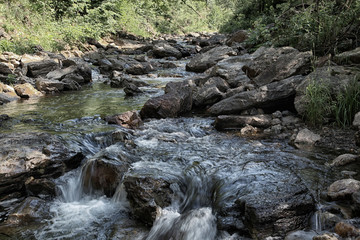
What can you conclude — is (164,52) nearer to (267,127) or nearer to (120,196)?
(267,127)

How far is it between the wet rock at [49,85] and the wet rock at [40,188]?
21.0 ft

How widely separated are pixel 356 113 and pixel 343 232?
3.16 m

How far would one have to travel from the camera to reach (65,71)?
11.2m

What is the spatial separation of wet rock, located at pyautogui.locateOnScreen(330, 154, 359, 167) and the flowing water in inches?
7.8

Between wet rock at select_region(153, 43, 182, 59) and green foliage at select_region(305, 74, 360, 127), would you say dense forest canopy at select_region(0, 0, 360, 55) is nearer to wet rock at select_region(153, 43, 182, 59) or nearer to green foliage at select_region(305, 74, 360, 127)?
green foliage at select_region(305, 74, 360, 127)

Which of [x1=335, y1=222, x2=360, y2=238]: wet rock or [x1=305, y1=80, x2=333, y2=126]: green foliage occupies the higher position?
[x1=305, y1=80, x2=333, y2=126]: green foliage

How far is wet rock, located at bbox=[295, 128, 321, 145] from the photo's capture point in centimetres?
484

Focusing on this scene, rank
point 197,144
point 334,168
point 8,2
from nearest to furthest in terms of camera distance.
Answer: point 334,168 → point 197,144 → point 8,2

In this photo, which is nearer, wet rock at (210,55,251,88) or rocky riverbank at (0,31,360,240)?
rocky riverbank at (0,31,360,240)

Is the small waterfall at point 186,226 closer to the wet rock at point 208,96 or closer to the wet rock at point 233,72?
the wet rock at point 208,96

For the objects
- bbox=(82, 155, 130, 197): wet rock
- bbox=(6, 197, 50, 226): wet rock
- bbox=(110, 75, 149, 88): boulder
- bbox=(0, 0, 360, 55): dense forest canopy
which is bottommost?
bbox=(6, 197, 50, 226): wet rock

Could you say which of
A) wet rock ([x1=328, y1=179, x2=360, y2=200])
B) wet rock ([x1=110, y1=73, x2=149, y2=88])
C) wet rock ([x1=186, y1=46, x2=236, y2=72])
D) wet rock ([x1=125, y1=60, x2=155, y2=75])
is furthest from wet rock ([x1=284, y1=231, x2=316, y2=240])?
wet rock ([x1=125, y1=60, x2=155, y2=75])

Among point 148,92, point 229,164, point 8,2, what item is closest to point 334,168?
point 229,164

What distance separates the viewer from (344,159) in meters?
3.97
